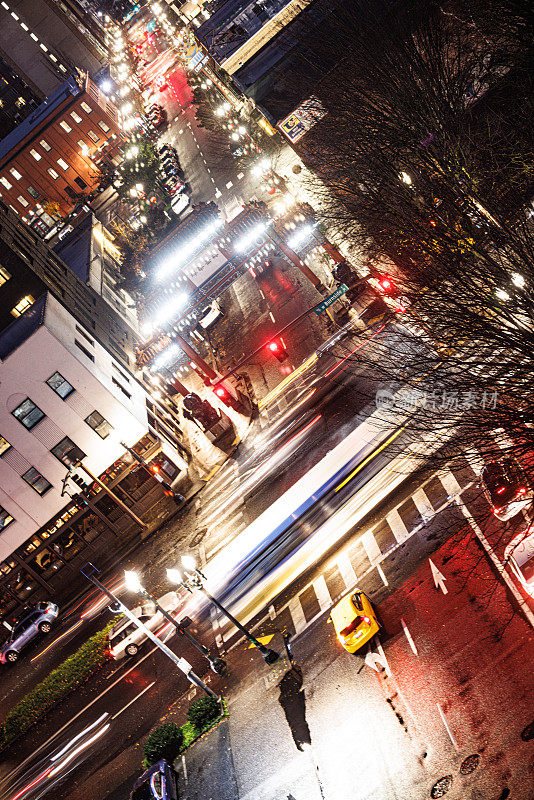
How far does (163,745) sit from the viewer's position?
2278 cm

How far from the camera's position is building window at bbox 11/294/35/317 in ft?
133

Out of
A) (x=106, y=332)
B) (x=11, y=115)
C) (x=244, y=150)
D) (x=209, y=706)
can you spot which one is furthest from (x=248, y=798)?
(x=11, y=115)

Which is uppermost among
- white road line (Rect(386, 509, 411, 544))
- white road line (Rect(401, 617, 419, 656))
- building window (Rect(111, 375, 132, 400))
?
building window (Rect(111, 375, 132, 400))

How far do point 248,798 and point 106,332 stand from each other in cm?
3691

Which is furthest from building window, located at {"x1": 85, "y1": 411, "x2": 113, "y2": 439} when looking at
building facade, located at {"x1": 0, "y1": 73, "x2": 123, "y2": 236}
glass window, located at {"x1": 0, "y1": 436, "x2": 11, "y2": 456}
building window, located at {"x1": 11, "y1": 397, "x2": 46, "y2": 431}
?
building facade, located at {"x1": 0, "y1": 73, "x2": 123, "y2": 236}

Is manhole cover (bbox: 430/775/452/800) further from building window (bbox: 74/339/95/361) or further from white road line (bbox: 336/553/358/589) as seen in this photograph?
building window (bbox: 74/339/95/361)

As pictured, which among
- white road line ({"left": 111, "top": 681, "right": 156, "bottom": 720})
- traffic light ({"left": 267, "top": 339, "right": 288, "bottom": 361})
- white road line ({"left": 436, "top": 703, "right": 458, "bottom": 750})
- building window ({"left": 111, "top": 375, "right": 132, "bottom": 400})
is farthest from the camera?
building window ({"left": 111, "top": 375, "right": 132, "bottom": 400})

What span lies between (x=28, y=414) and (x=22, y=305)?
826 cm

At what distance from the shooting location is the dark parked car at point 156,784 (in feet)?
68.6

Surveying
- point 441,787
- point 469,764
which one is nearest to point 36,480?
point 441,787

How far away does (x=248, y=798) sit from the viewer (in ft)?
64.3

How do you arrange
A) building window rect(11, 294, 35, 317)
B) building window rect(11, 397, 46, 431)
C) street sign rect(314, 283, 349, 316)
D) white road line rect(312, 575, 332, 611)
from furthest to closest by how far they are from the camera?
building window rect(11, 294, 35, 317) → building window rect(11, 397, 46, 431) → street sign rect(314, 283, 349, 316) → white road line rect(312, 575, 332, 611)

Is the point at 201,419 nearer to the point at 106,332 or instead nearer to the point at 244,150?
the point at 106,332

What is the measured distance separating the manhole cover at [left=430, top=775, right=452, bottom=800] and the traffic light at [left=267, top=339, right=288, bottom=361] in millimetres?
27901
